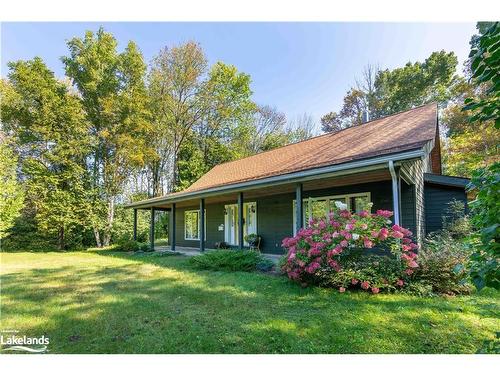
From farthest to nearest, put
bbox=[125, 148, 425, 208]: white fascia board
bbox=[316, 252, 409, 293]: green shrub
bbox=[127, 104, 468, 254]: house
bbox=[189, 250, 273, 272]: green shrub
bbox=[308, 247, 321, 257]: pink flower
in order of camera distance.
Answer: bbox=[189, 250, 273, 272]: green shrub < bbox=[127, 104, 468, 254]: house < bbox=[125, 148, 425, 208]: white fascia board < bbox=[308, 247, 321, 257]: pink flower < bbox=[316, 252, 409, 293]: green shrub

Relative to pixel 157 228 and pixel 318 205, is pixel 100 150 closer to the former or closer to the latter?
pixel 157 228

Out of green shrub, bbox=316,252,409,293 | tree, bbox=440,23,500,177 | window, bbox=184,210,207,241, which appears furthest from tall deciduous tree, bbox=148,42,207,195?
green shrub, bbox=316,252,409,293

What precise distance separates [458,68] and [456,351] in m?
24.8

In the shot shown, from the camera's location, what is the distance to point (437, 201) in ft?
30.3

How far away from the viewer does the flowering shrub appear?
5.24m

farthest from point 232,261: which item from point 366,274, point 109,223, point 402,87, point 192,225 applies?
point 402,87

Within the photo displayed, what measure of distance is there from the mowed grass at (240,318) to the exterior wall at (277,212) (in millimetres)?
3442

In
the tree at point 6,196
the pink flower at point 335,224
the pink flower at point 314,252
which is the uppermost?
the tree at point 6,196

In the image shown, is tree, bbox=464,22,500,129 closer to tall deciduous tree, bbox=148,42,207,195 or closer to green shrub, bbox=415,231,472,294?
green shrub, bbox=415,231,472,294

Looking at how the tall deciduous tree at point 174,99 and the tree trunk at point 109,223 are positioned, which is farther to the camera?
the tall deciduous tree at point 174,99

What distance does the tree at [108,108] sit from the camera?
614 inches

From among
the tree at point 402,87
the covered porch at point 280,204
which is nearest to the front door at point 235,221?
the covered porch at point 280,204

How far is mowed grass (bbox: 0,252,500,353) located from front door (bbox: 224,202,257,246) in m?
5.82

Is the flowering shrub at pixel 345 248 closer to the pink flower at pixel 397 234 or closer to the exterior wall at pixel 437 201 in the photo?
the pink flower at pixel 397 234
